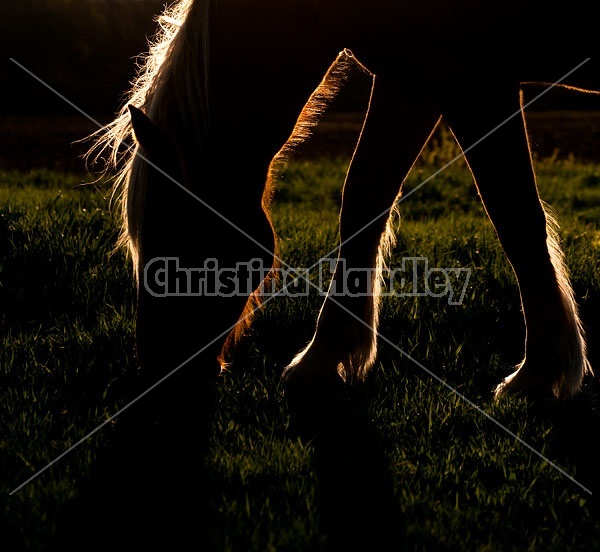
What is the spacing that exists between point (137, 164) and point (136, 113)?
248mm

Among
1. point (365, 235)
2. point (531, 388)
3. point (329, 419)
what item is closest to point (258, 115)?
point (365, 235)

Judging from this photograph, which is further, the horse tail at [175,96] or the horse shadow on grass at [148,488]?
the horse tail at [175,96]

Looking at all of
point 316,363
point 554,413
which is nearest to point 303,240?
point 316,363

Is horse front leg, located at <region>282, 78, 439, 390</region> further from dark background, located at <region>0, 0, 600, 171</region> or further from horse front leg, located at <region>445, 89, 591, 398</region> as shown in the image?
dark background, located at <region>0, 0, 600, 171</region>

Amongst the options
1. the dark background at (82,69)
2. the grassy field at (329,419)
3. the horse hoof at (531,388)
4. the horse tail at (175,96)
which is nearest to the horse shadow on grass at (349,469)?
Result: the grassy field at (329,419)

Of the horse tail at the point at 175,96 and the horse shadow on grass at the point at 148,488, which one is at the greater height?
the horse tail at the point at 175,96

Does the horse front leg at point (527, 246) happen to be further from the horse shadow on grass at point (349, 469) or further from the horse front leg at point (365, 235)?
the horse shadow on grass at point (349, 469)

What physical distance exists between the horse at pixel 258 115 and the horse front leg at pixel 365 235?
35 centimetres

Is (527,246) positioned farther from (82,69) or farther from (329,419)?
(82,69)

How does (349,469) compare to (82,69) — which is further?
(82,69)

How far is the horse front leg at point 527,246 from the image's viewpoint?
2385 millimetres

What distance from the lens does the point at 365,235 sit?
2.95 meters

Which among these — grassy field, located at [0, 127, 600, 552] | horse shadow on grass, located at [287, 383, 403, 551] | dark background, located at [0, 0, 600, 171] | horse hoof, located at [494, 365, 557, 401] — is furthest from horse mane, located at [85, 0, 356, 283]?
dark background, located at [0, 0, 600, 171]

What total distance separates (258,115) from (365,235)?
92 cm
